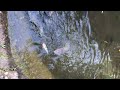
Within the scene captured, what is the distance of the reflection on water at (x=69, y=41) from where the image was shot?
1.66 m

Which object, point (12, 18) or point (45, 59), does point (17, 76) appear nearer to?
point (45, 59)

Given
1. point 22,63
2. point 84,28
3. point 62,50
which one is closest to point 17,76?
point 22,63

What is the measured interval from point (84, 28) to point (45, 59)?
36cm

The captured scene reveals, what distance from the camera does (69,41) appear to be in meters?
1.70

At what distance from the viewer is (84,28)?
1722mm

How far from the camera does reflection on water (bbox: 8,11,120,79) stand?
5.46ft
